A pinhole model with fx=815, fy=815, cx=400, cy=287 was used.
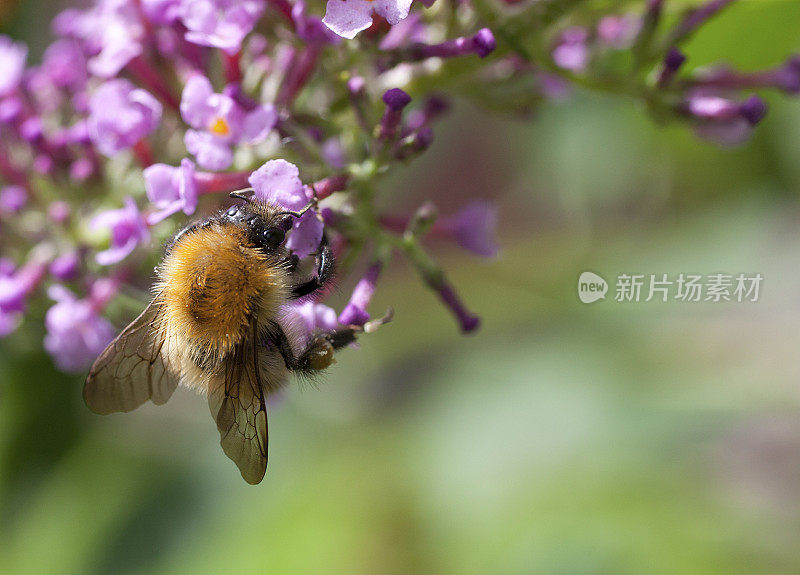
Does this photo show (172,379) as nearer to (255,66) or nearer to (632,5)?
(255,66)

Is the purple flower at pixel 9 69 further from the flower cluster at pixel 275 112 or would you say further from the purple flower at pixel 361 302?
the purple flower at pixel 361 302

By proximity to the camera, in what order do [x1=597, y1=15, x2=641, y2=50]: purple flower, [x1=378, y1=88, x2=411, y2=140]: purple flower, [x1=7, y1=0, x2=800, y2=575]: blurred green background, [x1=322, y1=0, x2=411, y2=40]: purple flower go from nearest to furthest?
[x1=322, y1=0, x2=411, y2=40]: purple flower, [x1=378, y1=88, x2=411, y2=140]: purple flower, [x1=597, y1=15, x2=641, y2=50]: purple flower, [x1=7, y1=0, x2=800, y2=575]: blurred green background

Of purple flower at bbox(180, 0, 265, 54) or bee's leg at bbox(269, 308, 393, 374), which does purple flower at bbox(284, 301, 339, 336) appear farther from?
purple flower at bbox(180, 0, 265, 54)

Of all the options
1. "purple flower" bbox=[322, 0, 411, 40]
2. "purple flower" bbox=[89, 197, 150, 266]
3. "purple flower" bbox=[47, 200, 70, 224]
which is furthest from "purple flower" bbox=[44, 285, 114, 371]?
"purple flower" bbox=[322, 0, 411, 40]

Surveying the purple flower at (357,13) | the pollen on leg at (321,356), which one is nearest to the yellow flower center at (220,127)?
the purple flower at (357,13)

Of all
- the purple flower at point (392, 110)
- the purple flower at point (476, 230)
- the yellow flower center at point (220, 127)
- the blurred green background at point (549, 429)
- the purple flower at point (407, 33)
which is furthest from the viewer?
the blurred green background at point (549, 429)

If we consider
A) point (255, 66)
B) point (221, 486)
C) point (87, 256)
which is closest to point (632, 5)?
point (255, 66)
